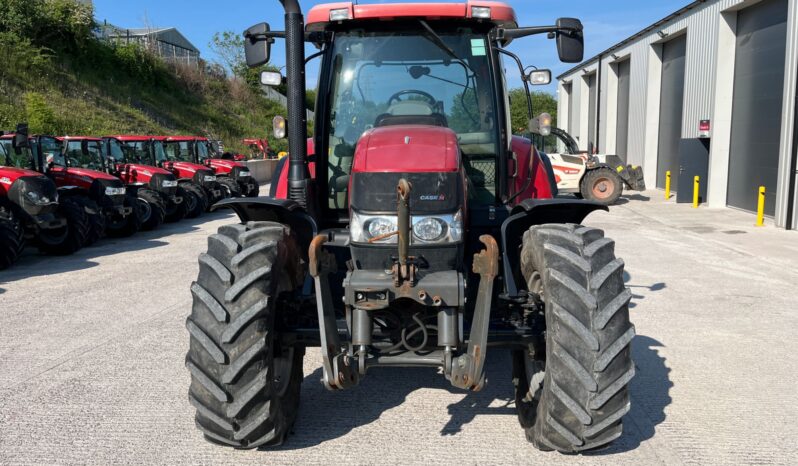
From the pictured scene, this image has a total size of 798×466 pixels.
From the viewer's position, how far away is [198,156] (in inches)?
714

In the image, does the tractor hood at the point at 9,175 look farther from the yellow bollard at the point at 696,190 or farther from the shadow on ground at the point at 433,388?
the yellow bollard at the point at 696,190

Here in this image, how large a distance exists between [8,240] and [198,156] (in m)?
9.59

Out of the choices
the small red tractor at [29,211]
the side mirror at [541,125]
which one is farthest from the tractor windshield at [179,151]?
the side mirror at [541,125]

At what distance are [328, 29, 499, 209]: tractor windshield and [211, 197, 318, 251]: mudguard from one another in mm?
518

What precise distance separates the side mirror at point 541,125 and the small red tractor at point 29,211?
7407 mm

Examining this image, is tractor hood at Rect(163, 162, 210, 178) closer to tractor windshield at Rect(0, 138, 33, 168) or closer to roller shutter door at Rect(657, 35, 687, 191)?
tractor windshield at Rect(0, 138, 33, 168)

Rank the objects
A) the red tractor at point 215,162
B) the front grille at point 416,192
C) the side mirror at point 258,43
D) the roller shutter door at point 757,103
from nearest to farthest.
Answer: the front grille at point 416,192
the side mirror at point 258,43
the roller shutter door at point 757,103
the red tractor at point 215,162

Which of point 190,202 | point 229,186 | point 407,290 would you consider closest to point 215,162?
point 229,186

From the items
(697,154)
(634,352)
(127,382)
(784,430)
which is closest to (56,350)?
(127,382)

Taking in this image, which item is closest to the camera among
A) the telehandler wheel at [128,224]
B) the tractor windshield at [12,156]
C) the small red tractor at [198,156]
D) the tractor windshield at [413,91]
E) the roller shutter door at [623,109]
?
the tractor windshield at [413,91]

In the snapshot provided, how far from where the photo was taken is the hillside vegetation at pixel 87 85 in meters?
24.5

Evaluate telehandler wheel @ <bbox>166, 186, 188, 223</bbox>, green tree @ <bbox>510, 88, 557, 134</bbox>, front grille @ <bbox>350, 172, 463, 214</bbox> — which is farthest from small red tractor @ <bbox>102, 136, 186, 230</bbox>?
green tree @ <bbox>510, 88, 557, 134</bbox>

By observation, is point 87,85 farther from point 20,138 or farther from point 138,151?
point 20,138

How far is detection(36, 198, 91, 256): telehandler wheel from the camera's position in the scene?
10212 millimetres
